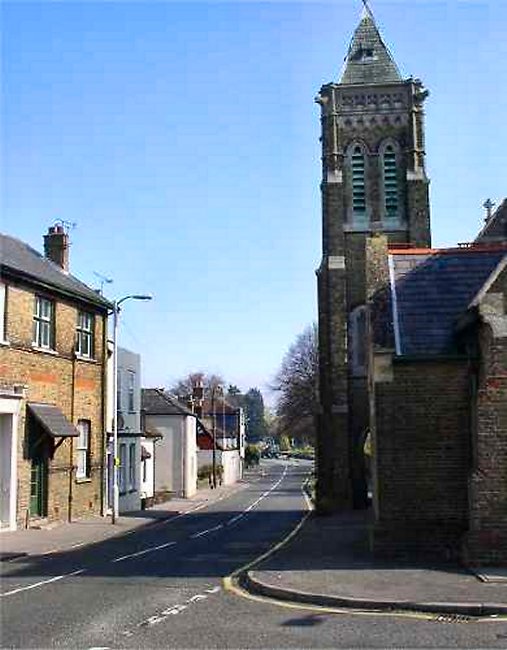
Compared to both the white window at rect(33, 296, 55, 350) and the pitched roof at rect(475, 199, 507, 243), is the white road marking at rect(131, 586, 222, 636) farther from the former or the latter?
the pitched roof at rect(475, 199, 507, 243)

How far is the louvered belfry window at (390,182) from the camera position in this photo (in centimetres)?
3800

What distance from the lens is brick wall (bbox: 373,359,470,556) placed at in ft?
50.4

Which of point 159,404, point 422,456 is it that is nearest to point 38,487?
point 422,456

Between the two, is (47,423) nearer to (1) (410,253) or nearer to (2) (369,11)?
(1) (410,253)

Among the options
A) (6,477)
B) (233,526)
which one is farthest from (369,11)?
(6,477)

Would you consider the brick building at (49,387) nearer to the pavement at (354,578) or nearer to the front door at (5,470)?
the front door at (5,470)

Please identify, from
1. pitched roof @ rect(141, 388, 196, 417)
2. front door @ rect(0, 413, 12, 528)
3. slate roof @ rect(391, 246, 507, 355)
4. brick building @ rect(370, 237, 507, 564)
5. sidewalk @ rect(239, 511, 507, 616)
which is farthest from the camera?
pitched roof @ rect(141, 388, 196, 417)

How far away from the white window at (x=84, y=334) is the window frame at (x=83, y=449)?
8.45 feet

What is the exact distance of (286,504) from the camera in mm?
43938

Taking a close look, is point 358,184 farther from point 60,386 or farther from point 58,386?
point 58,386

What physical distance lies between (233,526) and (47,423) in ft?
26.3

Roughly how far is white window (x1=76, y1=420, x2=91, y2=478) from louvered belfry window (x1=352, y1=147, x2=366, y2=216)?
1653 centimetres

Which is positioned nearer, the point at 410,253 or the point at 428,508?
the point at 428,508

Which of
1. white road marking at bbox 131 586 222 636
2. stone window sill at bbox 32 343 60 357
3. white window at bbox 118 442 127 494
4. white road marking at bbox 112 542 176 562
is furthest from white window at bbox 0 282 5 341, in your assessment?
white road marking at bbox 131 586 222 636
